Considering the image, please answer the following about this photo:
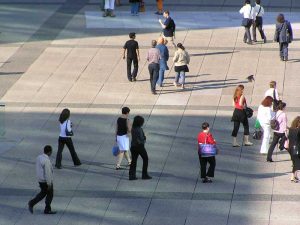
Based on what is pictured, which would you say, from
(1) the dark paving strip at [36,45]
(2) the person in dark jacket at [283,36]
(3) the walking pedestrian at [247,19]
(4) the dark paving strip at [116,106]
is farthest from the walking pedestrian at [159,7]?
(4) the dark paving strip at [116,106]

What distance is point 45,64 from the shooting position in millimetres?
31000

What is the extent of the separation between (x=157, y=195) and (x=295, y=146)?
3.05 metres

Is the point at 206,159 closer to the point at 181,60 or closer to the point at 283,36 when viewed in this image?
the point at 181,60

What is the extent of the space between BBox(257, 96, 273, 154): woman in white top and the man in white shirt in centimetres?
555

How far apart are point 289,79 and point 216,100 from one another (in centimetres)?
290

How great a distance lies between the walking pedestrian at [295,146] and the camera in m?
21.1

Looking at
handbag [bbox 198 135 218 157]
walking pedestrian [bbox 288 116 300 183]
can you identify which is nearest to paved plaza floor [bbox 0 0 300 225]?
walking pedestrian [bbox 288 116 300 183]

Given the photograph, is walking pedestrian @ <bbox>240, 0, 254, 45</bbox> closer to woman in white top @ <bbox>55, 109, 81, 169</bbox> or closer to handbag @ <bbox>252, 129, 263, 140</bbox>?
handbag @ <bbox>252, 129, 263, 140</bbox>

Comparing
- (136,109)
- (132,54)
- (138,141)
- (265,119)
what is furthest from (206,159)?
(132,54)

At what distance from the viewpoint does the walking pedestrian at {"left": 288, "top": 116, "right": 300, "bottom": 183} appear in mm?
21078

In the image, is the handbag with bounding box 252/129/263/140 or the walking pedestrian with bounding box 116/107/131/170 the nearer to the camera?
the walking pedestrian with bounding box 116/107/131/170

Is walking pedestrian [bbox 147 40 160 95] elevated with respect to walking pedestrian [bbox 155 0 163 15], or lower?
elevated

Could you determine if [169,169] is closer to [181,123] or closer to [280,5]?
[181,123]

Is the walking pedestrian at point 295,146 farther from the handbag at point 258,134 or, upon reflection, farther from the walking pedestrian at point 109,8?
the walking pedestrian at point 109,8
